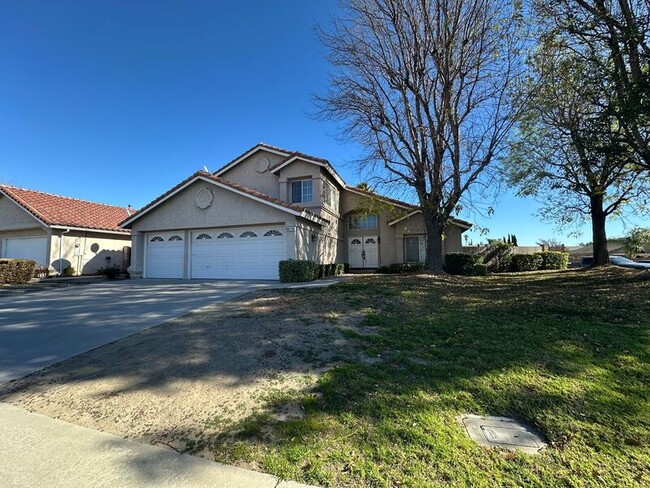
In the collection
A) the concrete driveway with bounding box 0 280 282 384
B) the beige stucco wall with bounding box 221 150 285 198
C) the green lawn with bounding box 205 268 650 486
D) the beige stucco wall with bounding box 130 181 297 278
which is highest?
the beige stucco wall with bounding box 221 150 285 198

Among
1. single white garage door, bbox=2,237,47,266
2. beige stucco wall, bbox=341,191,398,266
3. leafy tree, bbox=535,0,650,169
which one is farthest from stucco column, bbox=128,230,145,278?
leafy tree, bbox=535,0,650,169

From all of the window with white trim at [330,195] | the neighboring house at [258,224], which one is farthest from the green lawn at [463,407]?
the window with white trim at [330,195]

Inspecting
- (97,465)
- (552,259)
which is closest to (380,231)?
(552,259)

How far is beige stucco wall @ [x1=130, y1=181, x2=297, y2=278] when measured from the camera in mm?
15125

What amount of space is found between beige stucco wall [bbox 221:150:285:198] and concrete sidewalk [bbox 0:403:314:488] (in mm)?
17822

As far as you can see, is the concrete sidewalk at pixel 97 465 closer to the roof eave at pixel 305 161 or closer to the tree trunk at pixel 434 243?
the tree trunk at pixel 434 243

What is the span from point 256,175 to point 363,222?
303 inches

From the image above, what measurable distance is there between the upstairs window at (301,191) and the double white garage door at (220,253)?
16.1 feet

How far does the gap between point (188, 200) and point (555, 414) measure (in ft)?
53.5

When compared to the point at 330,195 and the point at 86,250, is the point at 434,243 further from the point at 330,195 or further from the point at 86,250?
the point at 86,250

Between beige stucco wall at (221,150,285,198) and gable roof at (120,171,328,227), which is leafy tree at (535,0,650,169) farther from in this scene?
beige stucco wall at (221,150,285,198)

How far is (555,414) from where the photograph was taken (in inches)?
136

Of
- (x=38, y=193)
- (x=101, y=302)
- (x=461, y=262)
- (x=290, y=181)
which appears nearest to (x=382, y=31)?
(x=290, y=181)

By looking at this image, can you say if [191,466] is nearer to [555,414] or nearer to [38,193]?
[555,414]
